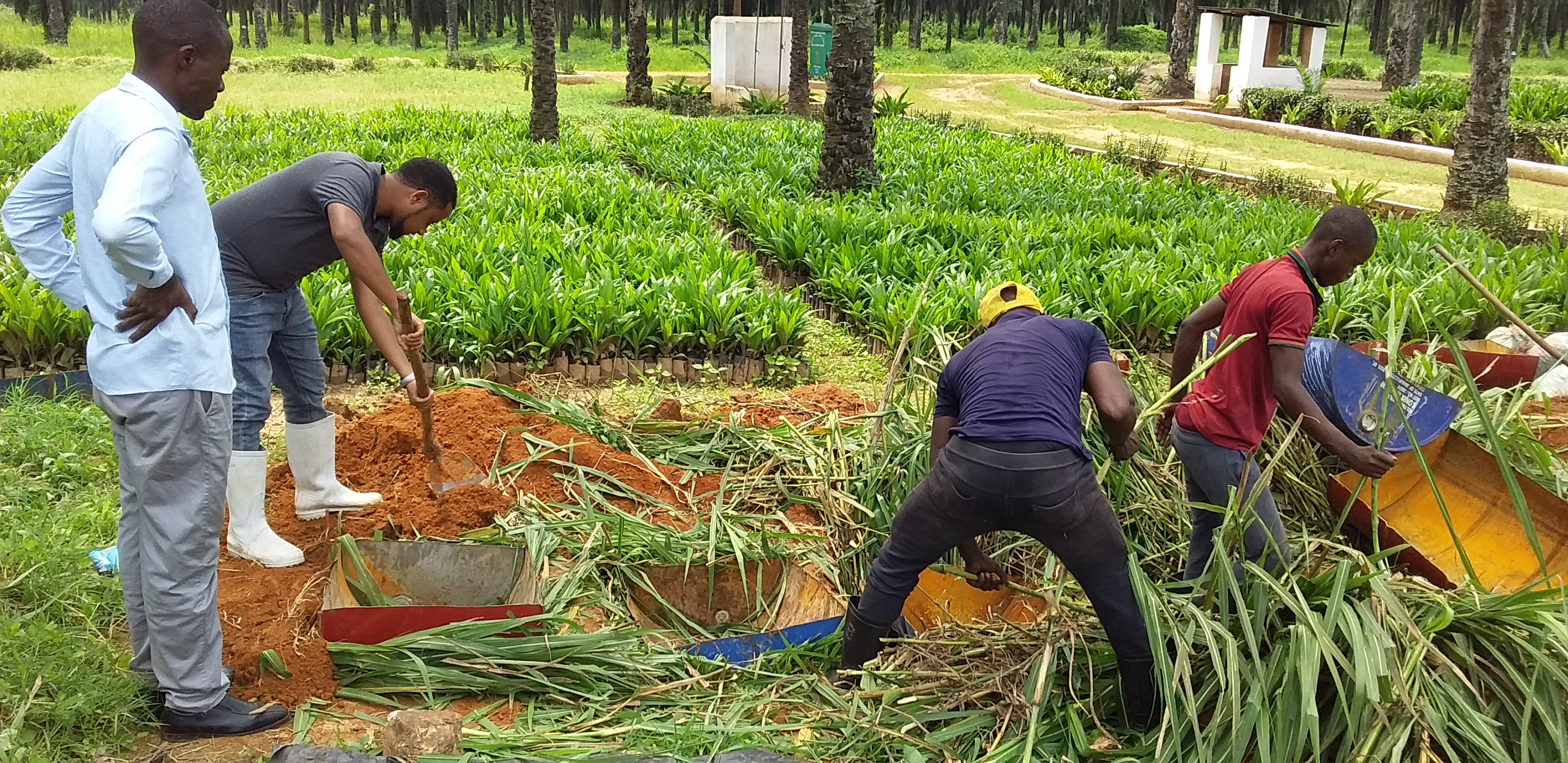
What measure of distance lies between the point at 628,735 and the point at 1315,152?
16.6m

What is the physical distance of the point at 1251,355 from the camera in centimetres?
331

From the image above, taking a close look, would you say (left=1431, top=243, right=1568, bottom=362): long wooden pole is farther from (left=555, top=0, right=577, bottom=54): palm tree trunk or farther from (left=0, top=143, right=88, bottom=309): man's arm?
(left=555, top=0, right=577, bottom=54): palm tree trunk

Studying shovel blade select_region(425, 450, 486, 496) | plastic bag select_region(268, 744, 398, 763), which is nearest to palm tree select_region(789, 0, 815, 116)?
shovel blade select_region(425, 450, 486, 496)

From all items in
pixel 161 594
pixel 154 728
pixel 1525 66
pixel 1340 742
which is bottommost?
pixel 154 728

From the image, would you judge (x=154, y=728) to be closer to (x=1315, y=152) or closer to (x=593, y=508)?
(x=593, y=508)

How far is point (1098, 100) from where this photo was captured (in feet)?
77.5

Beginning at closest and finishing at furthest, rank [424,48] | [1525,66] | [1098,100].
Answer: [1098,100]
[1525,66]
[424,48]

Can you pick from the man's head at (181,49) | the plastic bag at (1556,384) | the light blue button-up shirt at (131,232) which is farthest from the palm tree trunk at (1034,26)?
the light blue button-up shirt at (131,232)

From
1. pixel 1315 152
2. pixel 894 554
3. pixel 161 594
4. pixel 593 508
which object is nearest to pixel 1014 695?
pixel 894 554

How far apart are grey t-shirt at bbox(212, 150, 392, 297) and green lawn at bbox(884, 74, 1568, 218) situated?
10.6m

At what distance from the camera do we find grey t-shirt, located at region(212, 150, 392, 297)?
11.8ft

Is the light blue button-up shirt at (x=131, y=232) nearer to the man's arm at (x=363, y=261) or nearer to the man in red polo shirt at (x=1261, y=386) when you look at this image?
the man's arm at (x=363, y=261)

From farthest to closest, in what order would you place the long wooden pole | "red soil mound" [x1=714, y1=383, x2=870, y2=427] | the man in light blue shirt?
"red soil mound" [x1=714, y1=383, x2=870, y2=427], the man in light blue shirt, the long wooden pole

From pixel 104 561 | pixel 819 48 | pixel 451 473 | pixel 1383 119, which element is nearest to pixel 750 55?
pixel 819 48
